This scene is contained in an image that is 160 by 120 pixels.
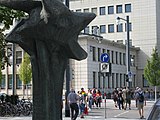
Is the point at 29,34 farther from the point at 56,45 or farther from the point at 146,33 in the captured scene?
the point at 146,33

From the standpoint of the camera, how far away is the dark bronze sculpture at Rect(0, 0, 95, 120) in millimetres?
9391

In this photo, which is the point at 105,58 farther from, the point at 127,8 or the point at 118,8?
the point at 127,8

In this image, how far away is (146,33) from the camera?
74375 millimetres

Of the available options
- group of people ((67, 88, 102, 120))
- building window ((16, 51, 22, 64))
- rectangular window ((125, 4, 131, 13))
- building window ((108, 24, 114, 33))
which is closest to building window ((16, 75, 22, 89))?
building window ((16, 51, 22, 64))

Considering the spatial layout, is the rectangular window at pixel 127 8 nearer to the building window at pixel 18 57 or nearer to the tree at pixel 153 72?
the tree at pixel 153 72

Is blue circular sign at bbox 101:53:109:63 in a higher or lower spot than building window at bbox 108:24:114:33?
lower

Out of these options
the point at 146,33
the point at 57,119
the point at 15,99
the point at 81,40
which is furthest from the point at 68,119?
the point at 146,33

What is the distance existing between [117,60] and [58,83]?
2171 inches

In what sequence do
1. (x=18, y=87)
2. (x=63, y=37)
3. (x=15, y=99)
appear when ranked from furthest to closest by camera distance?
1. (x=18, y=87)
2. (x=15, y=99)
3. (x=63, y=37)

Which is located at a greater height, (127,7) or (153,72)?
(127,7)

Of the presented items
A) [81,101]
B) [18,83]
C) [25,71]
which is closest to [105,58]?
[81,101]

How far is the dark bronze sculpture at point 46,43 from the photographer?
30.8 feet

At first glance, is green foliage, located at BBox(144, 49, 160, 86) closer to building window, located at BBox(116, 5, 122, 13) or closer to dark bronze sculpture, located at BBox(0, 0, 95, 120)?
building window, located at BBox(116, 5, 122, 13)

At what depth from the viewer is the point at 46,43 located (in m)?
9.62
